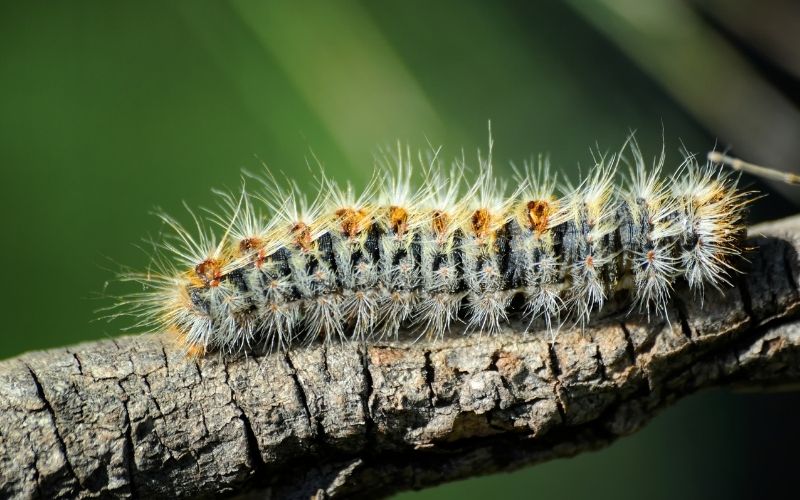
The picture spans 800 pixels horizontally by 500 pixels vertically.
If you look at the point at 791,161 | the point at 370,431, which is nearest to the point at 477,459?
the point at 370,431

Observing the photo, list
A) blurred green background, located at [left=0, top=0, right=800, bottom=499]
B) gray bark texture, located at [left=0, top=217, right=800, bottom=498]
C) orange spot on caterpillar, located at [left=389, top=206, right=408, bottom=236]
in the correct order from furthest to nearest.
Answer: blurred green background, located at [left=0, top=0, right=800, bottom=499] < orange spot on caterpillar, located at [left=389, top=206, right=408, bottom=236] < gray bark texture, located at [left=0, top=217, right=800, bottom=498]

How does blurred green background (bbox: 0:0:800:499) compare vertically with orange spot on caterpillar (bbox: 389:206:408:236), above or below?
above

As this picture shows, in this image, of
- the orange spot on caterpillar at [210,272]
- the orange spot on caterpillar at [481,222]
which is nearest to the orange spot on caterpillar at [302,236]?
the orange spot on caterpillar at [210,272]

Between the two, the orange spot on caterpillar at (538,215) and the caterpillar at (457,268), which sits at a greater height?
the orange spot on caterpillar at (538,215)

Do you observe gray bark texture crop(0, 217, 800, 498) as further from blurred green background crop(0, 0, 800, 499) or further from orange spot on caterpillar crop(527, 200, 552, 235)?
blurred green background crop(0, 0, 800, 499)

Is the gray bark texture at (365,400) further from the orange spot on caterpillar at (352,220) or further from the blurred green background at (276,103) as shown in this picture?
the blurred green background at (276,103)

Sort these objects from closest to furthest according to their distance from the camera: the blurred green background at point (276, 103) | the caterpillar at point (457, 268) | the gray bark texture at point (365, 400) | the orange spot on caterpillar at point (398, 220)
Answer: the gray bark texture at point (365, 400) → the caterpillar at point (457, 268) → the orange spot on caterpillar at point (398, 220) → the blurred green background at point (276, 103)

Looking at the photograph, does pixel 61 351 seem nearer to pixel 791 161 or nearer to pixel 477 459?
pixel 477 459

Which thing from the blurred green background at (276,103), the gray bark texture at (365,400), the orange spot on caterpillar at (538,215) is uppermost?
the blurred green background at (276,103)

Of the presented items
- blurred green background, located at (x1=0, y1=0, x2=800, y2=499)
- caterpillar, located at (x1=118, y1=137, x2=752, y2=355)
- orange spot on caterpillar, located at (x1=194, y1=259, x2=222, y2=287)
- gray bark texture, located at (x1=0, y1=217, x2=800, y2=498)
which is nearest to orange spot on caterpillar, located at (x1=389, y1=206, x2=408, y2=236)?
caterpillar, located at (x1=118, y1=137, x2=752, y2=355)
